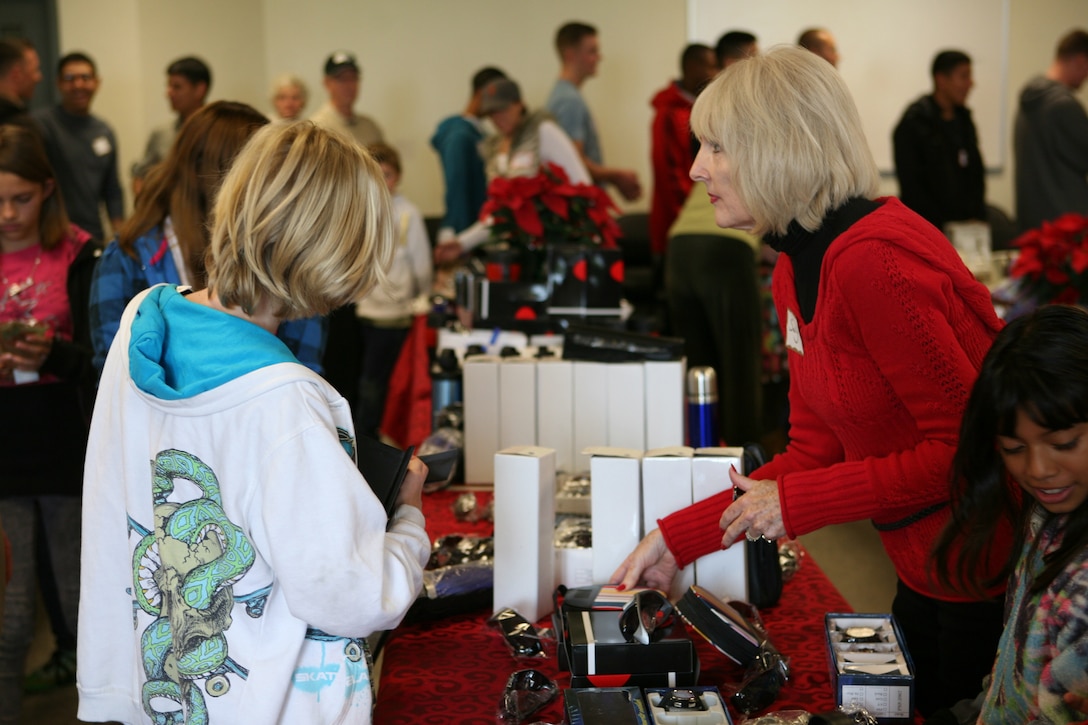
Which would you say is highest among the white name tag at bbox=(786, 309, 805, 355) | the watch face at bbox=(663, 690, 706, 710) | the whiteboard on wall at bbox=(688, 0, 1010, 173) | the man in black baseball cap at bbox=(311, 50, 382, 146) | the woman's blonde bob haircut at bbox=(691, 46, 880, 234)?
the whiteboard on wall at bbox=(688, 0, 1010, 173)

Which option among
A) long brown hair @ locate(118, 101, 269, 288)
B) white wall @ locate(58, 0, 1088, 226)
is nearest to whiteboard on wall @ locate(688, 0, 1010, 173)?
white wall @ locate(58, 0, 1088, 226)

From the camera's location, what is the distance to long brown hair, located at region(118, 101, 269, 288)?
2010mm

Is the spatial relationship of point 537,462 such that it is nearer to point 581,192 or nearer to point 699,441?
point 699,441

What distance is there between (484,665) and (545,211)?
197 centimetres

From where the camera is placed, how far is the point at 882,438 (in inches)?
57.1

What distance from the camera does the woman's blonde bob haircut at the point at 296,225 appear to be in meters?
1.21

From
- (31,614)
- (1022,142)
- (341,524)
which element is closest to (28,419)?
(31,614)

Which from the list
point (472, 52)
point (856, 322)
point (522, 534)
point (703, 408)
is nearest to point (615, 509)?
point (522, 534)

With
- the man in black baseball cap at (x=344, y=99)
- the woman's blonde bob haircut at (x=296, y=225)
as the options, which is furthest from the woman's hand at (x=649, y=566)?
the man in black baseball cap at (x=344, y=99)

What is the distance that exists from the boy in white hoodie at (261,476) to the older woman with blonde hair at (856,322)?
47cm

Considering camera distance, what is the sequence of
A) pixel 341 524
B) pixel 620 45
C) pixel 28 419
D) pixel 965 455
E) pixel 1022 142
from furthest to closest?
1. pixel 620 45
2. pixel 1022 142
3. pixel 28 419
4. pixel 965 455
5. pixel 341 524

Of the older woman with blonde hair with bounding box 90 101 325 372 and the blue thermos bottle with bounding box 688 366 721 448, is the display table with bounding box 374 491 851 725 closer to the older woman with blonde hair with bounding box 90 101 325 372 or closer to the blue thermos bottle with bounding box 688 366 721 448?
the blue thermos bottle with bounding box 688 366 721 448

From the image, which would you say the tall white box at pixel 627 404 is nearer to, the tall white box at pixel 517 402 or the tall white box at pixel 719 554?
the tall white box at pixel 517 402

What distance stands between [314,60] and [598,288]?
18.7ft
